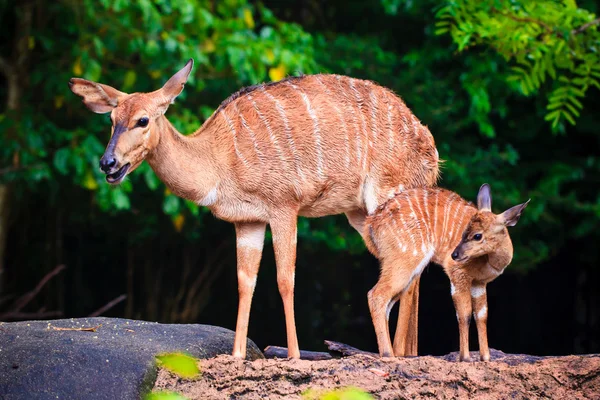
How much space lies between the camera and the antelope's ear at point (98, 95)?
580cm

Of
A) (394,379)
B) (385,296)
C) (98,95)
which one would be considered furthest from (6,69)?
(394,379)

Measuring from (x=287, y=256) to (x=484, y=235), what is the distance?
119 cm

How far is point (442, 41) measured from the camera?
37.9 ft

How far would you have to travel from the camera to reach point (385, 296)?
5.87m

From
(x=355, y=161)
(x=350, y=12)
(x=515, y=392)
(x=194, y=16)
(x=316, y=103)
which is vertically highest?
(x=350, y=12)

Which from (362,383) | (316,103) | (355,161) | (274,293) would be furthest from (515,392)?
(274,293)

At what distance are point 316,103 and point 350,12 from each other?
6.93 metres

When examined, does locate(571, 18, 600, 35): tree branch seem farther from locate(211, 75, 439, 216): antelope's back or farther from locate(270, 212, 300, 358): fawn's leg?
locate(270, 212, 300, 358): fawn's leg

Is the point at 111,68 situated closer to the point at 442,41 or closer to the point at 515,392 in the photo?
the point at 442,41

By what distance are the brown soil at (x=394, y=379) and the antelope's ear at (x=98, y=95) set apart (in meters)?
1.65

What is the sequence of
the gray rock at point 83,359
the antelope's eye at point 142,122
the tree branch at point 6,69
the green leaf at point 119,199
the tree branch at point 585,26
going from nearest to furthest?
the gray rock at point 83,359 < the antelope's eye at point 142,122 < the tree branch at point 585,26 < the green leaf at point 119,199 < the tree branch at point 6,69

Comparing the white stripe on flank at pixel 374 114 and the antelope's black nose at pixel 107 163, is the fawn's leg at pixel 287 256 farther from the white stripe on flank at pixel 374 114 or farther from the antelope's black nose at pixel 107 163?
the antelope's black nose at pixel 107 163

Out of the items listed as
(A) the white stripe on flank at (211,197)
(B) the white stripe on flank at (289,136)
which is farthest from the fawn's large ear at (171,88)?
(B) the white stripe on flank at (289,136)

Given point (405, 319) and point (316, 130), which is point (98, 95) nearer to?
point (316, 130)
